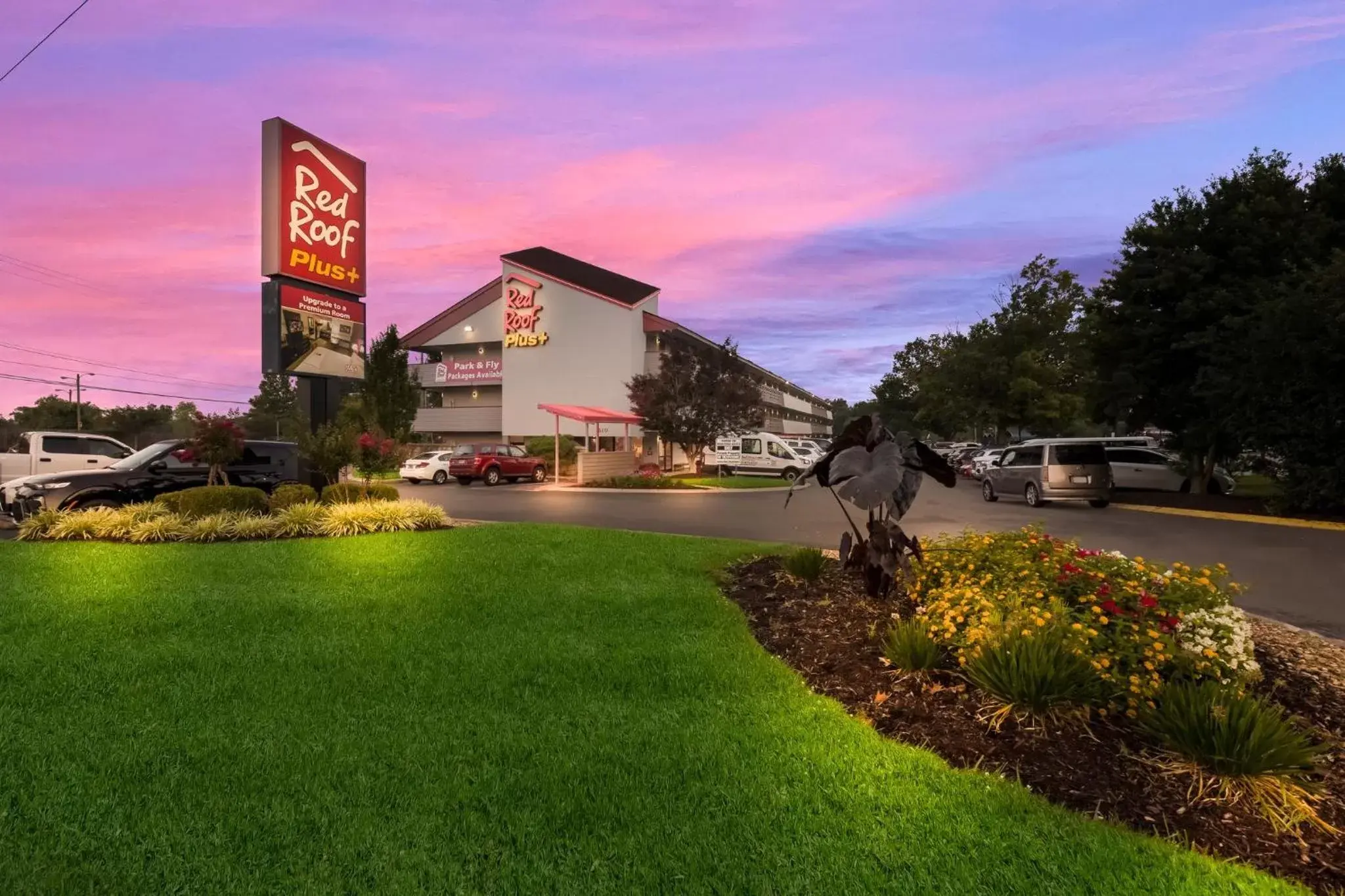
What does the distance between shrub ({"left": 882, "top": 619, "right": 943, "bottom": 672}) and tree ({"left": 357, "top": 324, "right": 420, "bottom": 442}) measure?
32187mm

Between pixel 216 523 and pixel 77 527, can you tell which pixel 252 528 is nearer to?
pixel 216 523

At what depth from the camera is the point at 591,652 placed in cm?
495

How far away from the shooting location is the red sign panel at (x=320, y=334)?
1402cm

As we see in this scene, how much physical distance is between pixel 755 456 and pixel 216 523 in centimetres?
2442

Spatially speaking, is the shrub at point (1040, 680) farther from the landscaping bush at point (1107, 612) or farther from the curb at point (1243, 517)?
the curb at point (1243, 517)

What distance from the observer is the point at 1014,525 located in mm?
13766

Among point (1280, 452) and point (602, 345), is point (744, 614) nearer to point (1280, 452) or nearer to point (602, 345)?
point (1280, 452)

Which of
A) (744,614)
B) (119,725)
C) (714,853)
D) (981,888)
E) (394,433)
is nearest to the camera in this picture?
(981,888)

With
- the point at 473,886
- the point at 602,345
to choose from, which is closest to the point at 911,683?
the point at 473,886

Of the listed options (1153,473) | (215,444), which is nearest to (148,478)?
(215,444)

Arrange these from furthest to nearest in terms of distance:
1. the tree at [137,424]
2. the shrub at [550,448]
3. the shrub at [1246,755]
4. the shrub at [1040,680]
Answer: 1. the tree at [137,424]
2. the shrub at [550,448]
3. the shrub at [1040,680]
4. the shrub at [1246,755]

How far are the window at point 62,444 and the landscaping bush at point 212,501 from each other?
8121 millimetres

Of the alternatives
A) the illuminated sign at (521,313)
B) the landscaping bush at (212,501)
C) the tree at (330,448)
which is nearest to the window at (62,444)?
the tree at (330,448)

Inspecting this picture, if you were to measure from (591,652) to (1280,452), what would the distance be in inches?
718
